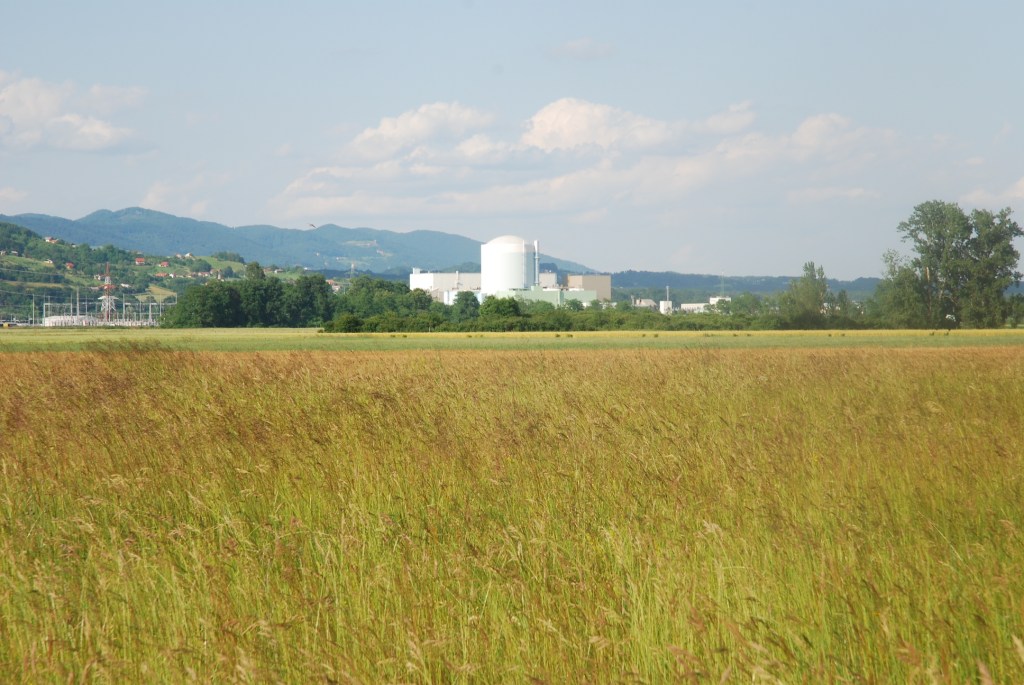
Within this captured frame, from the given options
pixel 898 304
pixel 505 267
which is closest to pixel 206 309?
pixel 505 267

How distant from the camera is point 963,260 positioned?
10069 cm

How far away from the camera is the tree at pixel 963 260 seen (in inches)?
3989

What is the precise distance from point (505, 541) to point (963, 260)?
107m

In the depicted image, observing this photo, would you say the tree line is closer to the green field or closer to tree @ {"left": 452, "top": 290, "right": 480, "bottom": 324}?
the green field

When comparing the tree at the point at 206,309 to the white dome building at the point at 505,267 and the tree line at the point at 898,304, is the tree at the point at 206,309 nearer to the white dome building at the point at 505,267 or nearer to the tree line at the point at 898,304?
the tree line at the point at 898,304

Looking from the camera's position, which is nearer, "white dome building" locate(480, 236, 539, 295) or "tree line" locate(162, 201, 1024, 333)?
"tree line" locate(162, 201, 1024, 333)

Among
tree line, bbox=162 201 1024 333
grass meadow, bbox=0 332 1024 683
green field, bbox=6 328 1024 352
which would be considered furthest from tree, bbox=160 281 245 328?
grass meadow, bbox=0 332 1024 683

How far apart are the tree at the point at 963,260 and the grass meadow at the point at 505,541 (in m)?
98.3

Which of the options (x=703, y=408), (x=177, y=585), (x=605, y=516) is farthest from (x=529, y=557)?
(x=703, y=408)

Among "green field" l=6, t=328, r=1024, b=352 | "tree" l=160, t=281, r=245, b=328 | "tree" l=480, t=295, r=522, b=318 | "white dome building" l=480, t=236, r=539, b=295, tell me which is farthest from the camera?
"white dome building" l=480, t=236, r=539, b=295

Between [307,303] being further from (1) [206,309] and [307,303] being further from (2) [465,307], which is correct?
(2) [465,307]

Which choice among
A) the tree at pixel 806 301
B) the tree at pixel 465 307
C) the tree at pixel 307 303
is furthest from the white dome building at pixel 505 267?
the tree at pixel 806 301

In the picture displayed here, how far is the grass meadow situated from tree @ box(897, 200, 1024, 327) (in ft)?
323

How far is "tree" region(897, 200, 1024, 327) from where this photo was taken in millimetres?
101312
